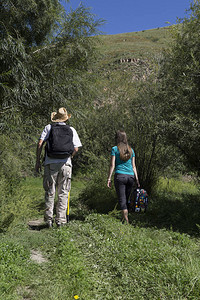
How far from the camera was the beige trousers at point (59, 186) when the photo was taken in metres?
4.77

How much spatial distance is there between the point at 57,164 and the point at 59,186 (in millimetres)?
390

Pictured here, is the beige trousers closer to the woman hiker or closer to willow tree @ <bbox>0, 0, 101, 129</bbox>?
the woman hiker

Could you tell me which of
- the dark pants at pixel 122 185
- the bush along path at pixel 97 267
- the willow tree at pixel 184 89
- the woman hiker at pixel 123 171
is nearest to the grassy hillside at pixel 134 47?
the willow tree at pixel 184 89

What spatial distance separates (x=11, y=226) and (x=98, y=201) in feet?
9.96

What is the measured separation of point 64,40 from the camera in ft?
26.9

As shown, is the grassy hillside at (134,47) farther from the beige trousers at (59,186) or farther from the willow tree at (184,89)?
the beige trousers at (59,186)

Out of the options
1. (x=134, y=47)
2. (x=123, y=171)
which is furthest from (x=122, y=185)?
(x=134, y=47)

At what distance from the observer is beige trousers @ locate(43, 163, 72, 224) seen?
4.77 meters

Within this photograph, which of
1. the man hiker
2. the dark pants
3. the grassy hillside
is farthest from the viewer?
the grassy hillside

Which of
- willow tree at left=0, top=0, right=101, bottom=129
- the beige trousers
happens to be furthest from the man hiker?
willow tree at left=0, top=0, right=101, bottom=129

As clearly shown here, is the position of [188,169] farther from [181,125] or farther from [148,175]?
[181,125]

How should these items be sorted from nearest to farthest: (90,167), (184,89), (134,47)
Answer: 1. (184,89)
2. (90,167)
3. (134,47)

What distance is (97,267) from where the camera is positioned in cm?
329

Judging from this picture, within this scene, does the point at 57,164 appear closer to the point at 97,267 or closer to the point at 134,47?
the point at 97,267
